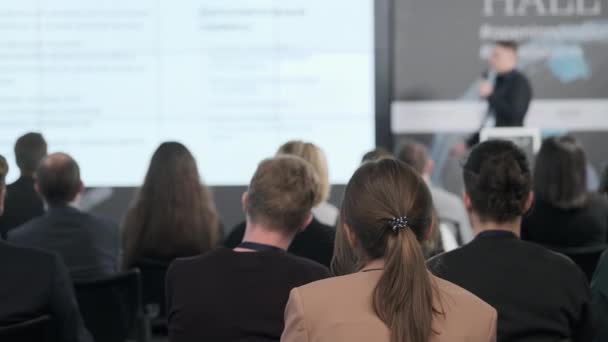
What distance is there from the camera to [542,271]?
7.18ft

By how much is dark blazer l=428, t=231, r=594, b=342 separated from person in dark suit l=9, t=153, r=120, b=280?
2.08m

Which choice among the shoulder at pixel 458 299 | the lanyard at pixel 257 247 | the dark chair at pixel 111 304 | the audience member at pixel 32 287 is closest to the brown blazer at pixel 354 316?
the shoulder at pixel 458 299

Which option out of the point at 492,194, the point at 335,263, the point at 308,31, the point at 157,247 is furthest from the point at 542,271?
the point at 308,31

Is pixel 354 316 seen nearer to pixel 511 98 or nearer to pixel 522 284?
pixel 522 284

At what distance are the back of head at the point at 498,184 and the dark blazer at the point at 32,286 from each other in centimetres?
134

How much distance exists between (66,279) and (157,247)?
1.32 metres

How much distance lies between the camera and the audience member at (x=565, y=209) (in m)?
4.07

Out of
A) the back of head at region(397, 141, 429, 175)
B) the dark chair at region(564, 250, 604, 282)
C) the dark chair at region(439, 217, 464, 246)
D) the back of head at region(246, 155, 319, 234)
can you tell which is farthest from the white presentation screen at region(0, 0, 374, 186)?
the back of head at region(246, 155, 319, 234)

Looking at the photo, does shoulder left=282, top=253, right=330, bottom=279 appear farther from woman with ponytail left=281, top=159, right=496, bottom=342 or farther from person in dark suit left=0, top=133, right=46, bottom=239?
person in dark suit left=0, top=133, right=46, bottom=239

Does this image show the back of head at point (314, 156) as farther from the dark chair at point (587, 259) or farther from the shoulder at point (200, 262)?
the shoulder at point (200, 262)

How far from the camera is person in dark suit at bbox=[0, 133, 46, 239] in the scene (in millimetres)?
4621

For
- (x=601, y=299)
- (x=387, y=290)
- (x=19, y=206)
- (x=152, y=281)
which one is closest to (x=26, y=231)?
(x=152, y=281)

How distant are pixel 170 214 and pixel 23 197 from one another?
41.3 inches

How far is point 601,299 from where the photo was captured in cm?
236
